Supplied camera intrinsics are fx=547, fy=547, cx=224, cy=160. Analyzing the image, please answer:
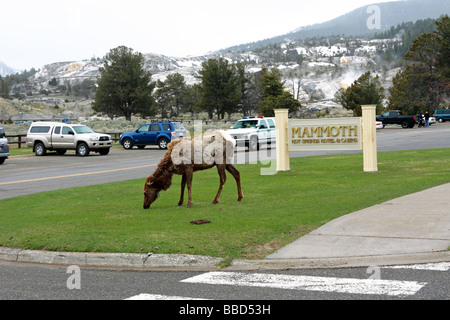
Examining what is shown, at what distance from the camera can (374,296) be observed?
19.1ft

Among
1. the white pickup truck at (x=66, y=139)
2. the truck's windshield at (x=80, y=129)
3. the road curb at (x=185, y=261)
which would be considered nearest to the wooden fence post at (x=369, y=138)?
the road curb at (x=185, y=261)

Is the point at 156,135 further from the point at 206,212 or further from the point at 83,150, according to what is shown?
the point at 206,212

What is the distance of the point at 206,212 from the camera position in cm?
1110

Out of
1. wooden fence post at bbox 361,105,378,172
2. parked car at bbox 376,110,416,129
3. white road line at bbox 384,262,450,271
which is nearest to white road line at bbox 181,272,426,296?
white road line at bbox 384,262,450,271

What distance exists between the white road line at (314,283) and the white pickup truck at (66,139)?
2995cm

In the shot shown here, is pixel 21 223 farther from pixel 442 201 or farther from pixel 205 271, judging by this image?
pixel 442 201

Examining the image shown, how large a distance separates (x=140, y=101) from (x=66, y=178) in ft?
242

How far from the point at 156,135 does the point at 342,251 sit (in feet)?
113

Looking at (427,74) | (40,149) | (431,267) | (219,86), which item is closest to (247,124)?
(40,149)

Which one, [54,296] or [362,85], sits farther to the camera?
[362,85]

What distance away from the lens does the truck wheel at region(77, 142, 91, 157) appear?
35844 mm

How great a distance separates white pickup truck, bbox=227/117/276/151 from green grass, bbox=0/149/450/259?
586 inches
